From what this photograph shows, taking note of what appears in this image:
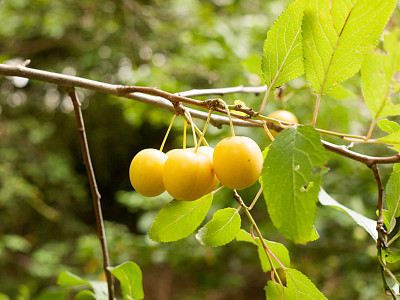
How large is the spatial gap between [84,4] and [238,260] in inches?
81.2

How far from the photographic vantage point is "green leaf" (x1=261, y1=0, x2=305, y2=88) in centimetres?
41

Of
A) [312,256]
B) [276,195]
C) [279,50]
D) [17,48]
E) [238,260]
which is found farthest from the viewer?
[17,48]

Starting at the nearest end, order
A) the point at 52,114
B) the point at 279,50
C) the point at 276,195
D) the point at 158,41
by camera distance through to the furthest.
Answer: the point at 276,195 < the point at 279,50 < the point at 158,41 < the point at 52,114

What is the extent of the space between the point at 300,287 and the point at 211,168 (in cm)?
21

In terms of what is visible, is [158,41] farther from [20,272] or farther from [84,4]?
[20,272]

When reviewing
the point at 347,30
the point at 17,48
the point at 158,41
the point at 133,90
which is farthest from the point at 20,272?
the point at 347,30

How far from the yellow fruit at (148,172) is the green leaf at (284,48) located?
18cm

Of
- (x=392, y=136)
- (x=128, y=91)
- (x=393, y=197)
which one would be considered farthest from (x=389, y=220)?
(x=128, y=91)

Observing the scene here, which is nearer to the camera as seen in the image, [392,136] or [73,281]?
[392,136]

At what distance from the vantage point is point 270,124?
0.44 meters

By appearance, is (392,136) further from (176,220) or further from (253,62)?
(253,62)

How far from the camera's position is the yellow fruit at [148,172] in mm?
448

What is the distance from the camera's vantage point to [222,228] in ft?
1.63

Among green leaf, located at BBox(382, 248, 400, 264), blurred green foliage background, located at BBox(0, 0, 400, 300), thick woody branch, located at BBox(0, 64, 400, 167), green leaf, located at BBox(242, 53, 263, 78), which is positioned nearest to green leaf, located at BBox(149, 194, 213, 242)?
thick woody branch, located at BBox(0, 64, 400, 167)
